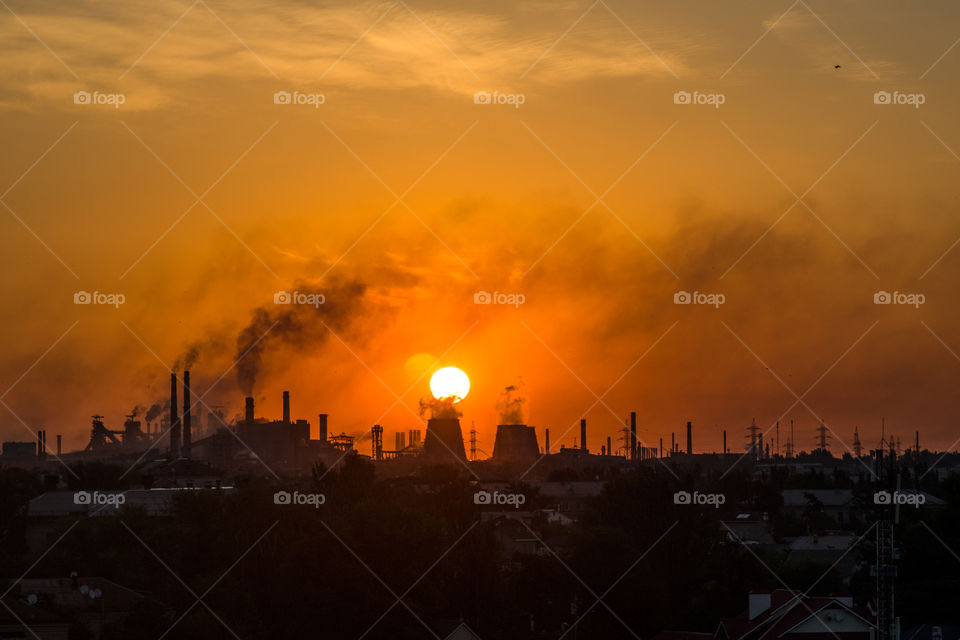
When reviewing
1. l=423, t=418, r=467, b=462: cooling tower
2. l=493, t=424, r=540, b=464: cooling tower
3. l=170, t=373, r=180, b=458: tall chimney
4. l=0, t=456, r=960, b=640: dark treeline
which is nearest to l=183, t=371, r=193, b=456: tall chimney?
l=170, t=373, r=180, b=458: tall chimney

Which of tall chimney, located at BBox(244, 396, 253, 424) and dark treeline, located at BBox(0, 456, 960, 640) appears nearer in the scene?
dark treeline, located at BBox(0, 456, 960, 640)

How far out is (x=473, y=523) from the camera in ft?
188

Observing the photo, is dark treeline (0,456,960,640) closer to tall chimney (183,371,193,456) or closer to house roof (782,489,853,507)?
house roof (782,489,853,507)

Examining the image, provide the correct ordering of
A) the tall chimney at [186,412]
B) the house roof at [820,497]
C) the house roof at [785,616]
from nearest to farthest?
the house roof at [785,616] < the house roof at [820,497] < the tall chimney at [186,412]

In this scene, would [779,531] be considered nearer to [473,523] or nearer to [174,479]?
[473,523]

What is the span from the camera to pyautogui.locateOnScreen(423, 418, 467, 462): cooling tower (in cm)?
12244

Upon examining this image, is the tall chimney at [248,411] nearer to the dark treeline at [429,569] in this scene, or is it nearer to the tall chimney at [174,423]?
the tall chimney at [174,423]

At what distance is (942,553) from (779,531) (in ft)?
89.2

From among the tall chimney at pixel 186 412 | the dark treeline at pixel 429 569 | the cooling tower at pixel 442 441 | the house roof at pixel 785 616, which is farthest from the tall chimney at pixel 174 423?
the house roof at pixel 785 616

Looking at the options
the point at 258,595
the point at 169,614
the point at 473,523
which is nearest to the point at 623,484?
the point at 473,523

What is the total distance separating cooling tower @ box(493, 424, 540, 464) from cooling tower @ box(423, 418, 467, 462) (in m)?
11.0

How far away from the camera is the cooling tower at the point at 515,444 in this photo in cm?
13462

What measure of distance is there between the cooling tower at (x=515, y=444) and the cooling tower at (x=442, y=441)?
11.0m

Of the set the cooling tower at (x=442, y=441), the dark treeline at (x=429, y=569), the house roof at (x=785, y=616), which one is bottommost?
the house roof at (x=785, y=616)
